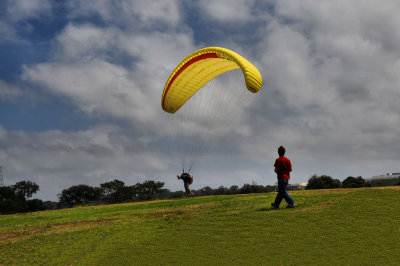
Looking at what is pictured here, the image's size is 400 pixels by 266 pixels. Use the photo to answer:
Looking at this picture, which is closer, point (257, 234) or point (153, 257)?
point (153, 257)

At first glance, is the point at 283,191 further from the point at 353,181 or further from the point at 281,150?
the point at 353,181

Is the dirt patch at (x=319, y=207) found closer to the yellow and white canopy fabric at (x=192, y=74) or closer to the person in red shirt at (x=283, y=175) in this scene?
the person in red shirt at (x=283, y=175)

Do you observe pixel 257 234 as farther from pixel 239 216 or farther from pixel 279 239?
pixel 239 216

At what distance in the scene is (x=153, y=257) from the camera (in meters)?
8.80

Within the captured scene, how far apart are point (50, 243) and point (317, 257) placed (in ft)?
30.1

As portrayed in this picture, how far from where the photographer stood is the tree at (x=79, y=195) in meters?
70.9

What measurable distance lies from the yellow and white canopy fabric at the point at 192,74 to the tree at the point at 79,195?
57333 millimetres

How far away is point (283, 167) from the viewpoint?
1271 cm

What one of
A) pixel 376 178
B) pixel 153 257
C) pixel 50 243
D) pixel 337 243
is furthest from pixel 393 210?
pixel 376 178

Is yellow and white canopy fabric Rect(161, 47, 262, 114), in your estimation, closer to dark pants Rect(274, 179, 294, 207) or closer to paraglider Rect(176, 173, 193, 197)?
paraglider Rect(176, 173, 193, 197)

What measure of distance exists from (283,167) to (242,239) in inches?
174

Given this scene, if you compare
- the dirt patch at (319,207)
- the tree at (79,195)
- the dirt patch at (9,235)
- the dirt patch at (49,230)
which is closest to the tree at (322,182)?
the dirt patch at (319,207)

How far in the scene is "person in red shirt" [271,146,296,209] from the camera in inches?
495

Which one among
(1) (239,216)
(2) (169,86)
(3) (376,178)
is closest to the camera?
(1) (239,216)
